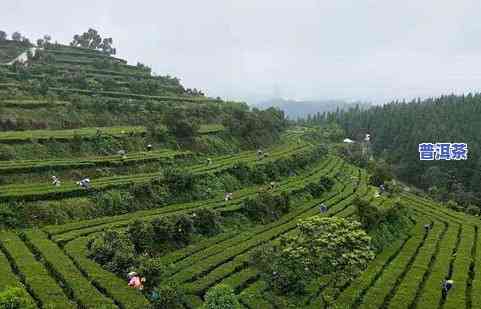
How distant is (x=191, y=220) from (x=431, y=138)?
85.3 metres

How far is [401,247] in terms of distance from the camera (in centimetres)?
3938

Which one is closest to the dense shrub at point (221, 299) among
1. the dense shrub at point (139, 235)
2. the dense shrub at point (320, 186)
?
the dense shrub at point (139, 235)

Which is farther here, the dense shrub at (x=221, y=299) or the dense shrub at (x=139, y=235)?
the dense shrub at (x=139, y=235)

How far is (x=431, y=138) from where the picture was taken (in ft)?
Result: 345

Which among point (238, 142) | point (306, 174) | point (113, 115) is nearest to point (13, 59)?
point (113, 115)

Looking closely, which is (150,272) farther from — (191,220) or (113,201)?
(113,201)

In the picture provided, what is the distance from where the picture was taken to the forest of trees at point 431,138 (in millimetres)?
88938

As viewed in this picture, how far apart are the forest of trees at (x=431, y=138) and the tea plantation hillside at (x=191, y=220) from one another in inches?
1197

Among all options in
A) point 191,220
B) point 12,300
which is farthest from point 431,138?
point 12,300

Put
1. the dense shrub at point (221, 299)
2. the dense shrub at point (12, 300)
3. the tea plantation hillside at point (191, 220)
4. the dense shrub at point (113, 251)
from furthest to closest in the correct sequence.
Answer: the dense shrub at point (113, 251)
the tea plantation hillside at point (191, 220)
the dense shrub at point (221, 299)
the dense shrub at point (12, 300)

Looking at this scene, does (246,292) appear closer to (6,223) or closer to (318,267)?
(318,267)

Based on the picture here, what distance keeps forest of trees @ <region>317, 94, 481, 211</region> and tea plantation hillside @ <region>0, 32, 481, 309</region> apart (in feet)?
99.7

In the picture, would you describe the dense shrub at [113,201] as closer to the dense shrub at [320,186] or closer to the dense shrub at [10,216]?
the dense shrub at [10,216]

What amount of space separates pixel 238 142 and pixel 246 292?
1468 inches
